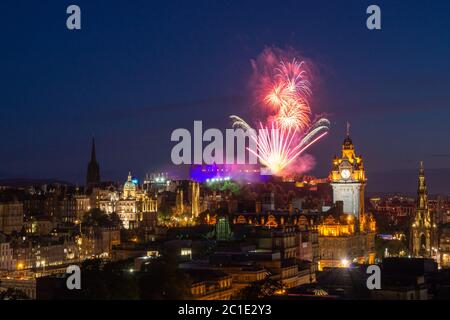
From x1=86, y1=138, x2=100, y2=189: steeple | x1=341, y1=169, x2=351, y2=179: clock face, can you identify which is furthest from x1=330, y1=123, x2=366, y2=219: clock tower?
x1=86, y1=138, x2=100, y2=189: steeple

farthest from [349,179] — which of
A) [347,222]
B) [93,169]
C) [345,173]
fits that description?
[93,169]

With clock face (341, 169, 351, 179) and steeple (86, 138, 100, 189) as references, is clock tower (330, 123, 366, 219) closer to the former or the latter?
clock face (341, 169, 351, 179)

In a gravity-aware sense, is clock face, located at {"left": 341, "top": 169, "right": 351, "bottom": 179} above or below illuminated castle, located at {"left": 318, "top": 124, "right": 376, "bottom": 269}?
above

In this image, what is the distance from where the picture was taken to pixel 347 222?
3346 inches

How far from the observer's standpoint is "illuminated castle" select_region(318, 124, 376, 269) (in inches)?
3201

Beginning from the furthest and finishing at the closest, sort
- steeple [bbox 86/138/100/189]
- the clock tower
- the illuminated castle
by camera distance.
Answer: steeple [bbox 86/138/100/189], the clock tower, the illuminated castle

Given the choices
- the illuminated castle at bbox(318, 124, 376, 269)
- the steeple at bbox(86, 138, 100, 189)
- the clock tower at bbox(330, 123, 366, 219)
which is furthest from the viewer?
the steeple at bbox(86, 138, 100, 189)

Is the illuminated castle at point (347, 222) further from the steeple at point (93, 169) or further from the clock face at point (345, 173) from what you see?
the steeple at point (93, 169)

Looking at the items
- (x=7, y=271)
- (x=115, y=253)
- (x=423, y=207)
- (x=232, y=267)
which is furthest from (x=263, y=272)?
(x=423, y=207)

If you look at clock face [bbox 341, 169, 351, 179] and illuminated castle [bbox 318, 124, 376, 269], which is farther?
clock face [bbox 341, 169, 351, 179]

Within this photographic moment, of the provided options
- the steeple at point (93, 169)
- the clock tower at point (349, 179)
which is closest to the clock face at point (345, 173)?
the clock tower at point (349, 179)

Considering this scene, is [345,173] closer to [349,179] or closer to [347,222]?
[349,179]
